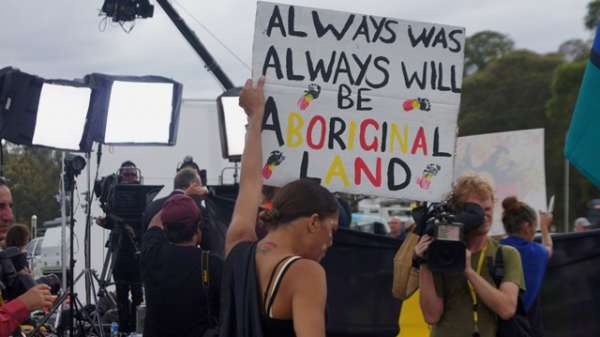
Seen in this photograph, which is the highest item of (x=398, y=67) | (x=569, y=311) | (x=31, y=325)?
(x=398, y=67)

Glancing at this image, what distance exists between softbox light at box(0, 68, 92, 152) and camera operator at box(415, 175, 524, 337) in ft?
13.3

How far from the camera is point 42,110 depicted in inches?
307

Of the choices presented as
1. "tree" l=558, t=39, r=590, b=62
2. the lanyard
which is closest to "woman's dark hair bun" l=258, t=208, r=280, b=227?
the lanyard

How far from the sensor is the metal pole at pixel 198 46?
38.8 feet

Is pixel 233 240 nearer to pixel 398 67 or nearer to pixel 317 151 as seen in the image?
pixel 317 151

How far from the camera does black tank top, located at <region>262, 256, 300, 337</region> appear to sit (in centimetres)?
331

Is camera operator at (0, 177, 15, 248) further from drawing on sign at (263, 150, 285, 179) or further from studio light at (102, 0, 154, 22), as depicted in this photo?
studio light at (102, 0, 154, 22)

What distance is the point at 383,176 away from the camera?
5.09m

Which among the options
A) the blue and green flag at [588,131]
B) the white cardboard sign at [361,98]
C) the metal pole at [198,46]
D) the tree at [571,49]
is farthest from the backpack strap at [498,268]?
the tree at [571,49]

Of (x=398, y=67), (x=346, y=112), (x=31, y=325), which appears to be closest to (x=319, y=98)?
(x=346, y=112)

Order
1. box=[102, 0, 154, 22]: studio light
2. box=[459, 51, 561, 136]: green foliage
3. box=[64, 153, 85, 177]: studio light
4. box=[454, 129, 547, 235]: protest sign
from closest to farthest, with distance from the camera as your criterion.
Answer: box=[64, 153, 85, 177]: studio light → box=[102, 0, 154, 22]: studio light → box=[454, 129, 547, 235]: protest sign → box=[459, 51, 561, 136]: green foliage

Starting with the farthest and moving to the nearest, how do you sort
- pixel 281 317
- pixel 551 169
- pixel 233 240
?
1. pixel 551 169
2. pixel 233 240
3. pixel 281 317

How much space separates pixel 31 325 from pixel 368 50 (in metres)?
4.58

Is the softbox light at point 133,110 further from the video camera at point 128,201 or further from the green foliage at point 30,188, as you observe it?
the green foliage at point 30,188
